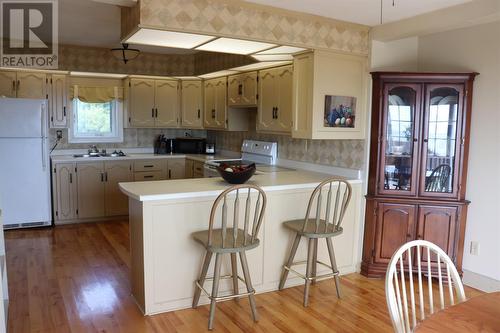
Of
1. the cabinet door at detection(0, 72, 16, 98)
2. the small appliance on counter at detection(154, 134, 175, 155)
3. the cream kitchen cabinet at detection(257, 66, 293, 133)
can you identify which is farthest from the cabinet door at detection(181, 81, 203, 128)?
the cabinet door at detection(0, 72, 16, 98)

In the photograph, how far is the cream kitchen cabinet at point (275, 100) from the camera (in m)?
4.28

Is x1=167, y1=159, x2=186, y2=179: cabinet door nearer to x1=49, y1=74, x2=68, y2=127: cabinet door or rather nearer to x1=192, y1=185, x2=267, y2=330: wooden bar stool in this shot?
x1=49, y1=74, x2=68, y2=127: cabinet door

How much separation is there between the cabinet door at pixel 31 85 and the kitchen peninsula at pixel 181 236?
305cm

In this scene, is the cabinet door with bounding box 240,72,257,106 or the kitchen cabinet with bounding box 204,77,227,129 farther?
the kitchen cabinet with bounding box 204,77,227,129

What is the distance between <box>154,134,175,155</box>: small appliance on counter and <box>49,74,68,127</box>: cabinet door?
4.59ft

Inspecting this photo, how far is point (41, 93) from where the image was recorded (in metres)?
5.45

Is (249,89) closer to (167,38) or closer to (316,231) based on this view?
(167,38)

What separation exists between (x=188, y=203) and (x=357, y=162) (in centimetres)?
175

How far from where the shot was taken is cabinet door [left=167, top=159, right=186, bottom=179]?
20.0 ft

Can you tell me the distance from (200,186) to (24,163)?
118 inches

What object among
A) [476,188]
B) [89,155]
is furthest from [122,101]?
[476,188]

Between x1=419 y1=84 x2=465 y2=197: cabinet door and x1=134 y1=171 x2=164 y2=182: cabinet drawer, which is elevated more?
x1=419 y1=84 x2=465 y2=197: cabinet door

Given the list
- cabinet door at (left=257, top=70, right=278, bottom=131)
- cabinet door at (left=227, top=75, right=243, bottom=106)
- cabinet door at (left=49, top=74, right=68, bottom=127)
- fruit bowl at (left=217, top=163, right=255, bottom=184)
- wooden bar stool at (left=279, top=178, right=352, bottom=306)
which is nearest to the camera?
wooden bar stool at (left=279, top=178, right=352, bottom=306)

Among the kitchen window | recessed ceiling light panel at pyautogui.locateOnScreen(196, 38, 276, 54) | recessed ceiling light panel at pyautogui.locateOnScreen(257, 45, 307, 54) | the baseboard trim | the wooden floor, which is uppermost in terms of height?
recessed ceiling light panel at pyautogui.locateOnScreen(257, 45, 307, 54)
